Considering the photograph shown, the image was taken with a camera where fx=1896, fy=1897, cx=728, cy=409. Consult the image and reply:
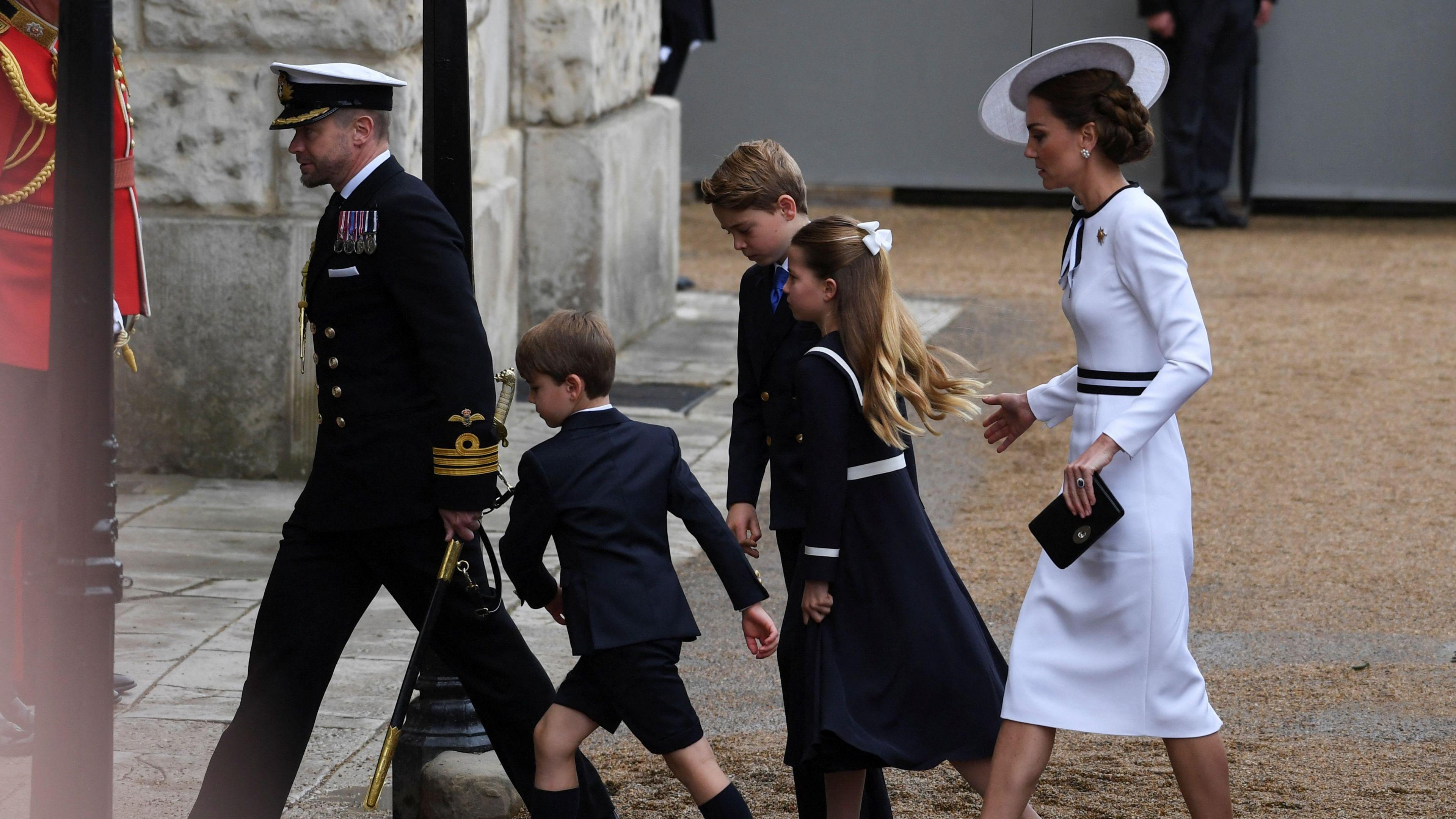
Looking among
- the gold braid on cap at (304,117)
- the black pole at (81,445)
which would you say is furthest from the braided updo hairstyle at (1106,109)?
the black pole at (81,445)

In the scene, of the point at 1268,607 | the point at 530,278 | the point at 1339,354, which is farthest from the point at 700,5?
the point at 1268,607

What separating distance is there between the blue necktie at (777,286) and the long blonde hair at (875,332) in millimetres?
278

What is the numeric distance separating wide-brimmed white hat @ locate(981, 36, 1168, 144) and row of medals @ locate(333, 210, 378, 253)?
3.89 feet

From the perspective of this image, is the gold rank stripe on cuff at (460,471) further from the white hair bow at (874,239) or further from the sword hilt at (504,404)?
the white hair bow at (874,239)

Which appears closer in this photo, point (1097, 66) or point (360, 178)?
point (1097, 66)

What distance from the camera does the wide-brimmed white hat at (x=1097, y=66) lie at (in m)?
3.46

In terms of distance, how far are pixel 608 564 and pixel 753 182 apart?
842mm

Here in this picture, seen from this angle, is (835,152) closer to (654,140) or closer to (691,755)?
(654,140)

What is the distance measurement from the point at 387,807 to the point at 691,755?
Result: 0.98 m

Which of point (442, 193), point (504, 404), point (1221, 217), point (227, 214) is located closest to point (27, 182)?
point (442, 193)

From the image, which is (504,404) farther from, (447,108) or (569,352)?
(447,108)

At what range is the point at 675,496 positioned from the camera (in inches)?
136

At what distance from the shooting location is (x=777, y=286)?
3.85m

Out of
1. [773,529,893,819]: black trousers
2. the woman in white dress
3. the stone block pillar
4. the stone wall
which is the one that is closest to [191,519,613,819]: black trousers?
[773,529,893,819]: black trousers
